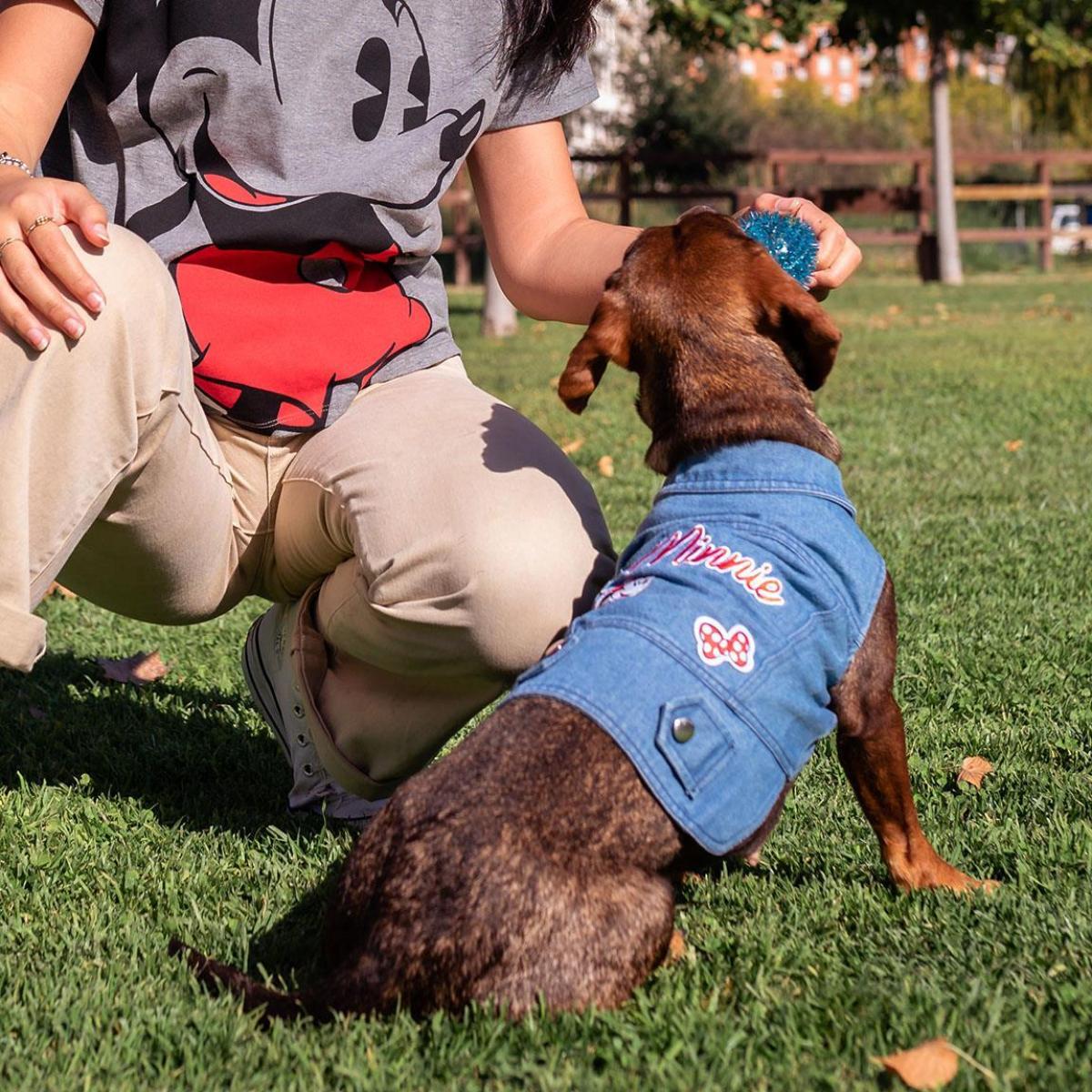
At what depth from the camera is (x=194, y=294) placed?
3.24 m

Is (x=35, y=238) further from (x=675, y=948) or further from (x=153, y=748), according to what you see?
(x=153, y=748)

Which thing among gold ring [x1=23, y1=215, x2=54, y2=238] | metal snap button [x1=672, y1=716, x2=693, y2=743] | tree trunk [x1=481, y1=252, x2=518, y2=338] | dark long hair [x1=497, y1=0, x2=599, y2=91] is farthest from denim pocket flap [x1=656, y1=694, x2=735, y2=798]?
tree trunk [x1=481, y1=252, x2=518, y2=338]

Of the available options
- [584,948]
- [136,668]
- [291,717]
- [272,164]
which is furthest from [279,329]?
[136,668]

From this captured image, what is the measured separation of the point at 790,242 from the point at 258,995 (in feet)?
6.10

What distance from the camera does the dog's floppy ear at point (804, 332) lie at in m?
2.96

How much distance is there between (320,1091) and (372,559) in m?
1.15

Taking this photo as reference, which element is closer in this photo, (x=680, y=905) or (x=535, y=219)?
(x=680, y=905)

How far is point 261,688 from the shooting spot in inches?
149

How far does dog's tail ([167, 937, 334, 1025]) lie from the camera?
7.96 feet

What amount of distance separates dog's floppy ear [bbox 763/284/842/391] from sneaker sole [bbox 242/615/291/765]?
1.57 m

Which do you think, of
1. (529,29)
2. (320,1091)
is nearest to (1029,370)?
(529,29)

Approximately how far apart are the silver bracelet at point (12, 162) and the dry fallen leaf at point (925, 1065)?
2183 millimetres

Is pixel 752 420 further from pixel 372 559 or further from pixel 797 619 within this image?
pixel 372 559

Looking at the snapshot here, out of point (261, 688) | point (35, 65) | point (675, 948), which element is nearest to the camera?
point (675, 948)
